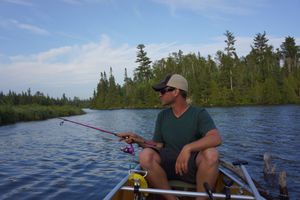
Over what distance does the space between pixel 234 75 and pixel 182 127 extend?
8413 centimetres

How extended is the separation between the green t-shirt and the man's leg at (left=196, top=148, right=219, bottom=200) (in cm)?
35

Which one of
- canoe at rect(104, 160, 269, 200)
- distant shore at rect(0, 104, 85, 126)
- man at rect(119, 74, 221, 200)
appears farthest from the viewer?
distant shore at rect(0, 104, 85, 126)

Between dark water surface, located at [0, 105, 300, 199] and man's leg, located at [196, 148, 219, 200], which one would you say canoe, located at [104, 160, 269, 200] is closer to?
man's leg, located at [196, 148, 219, 200]

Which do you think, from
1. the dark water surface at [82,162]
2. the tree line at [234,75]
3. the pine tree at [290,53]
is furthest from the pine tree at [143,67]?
the dark water surface at [82,162]

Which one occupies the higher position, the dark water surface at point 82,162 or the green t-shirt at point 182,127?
the green t-shirt at point 182,127

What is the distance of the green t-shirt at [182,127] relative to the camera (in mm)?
4586

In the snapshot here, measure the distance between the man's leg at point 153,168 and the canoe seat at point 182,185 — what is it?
0.34 meters

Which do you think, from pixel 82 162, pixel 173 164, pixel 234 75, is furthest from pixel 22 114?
pixel 234 75

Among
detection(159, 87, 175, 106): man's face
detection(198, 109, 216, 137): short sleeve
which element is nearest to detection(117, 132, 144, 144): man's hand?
detection(159, 87, 175, 106): man's face

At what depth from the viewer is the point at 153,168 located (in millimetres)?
4523

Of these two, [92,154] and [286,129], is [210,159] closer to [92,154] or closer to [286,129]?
[92,154]

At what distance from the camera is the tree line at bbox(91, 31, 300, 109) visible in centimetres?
7725

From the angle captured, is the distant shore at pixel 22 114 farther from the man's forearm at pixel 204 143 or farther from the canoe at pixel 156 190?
the man's forearm at pixel 204 143

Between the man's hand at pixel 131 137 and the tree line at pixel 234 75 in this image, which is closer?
the man's hand at pixel 131 137
